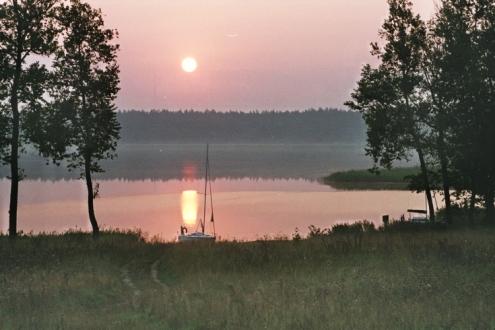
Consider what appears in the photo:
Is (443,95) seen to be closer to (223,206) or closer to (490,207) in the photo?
(490,207)

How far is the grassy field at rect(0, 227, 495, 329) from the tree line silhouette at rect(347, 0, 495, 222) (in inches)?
431

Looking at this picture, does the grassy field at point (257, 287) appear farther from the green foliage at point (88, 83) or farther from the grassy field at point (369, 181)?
the grassy field at point (369, 181)

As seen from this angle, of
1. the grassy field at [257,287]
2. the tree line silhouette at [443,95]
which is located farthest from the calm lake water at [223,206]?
the grassy field at [257,287]

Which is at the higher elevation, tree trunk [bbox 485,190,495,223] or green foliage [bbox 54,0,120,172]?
green foliage [bbox 54,0,120,172]

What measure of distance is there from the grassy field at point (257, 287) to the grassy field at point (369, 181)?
61.6 meters

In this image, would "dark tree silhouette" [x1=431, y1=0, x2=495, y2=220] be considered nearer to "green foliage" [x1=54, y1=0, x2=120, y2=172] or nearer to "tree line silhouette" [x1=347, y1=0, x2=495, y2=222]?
"tree line silhouette" [x1=347, y1=0, x2=495, y2=222]

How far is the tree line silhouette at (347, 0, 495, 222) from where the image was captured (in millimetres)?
34500

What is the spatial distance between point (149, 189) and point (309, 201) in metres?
32.7

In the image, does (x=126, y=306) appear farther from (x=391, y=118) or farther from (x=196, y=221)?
(x=196, y=221)

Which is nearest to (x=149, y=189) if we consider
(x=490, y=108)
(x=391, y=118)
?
(x=391, y=118)

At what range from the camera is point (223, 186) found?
97.1 m

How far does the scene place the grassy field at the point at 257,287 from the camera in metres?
12.7

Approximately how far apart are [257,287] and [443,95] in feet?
81.5

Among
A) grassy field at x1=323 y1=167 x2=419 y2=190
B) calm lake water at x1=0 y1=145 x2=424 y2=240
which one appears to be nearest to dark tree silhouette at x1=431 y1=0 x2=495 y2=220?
calm lake water at x1=0 y1=145 x2=424 y2=240
